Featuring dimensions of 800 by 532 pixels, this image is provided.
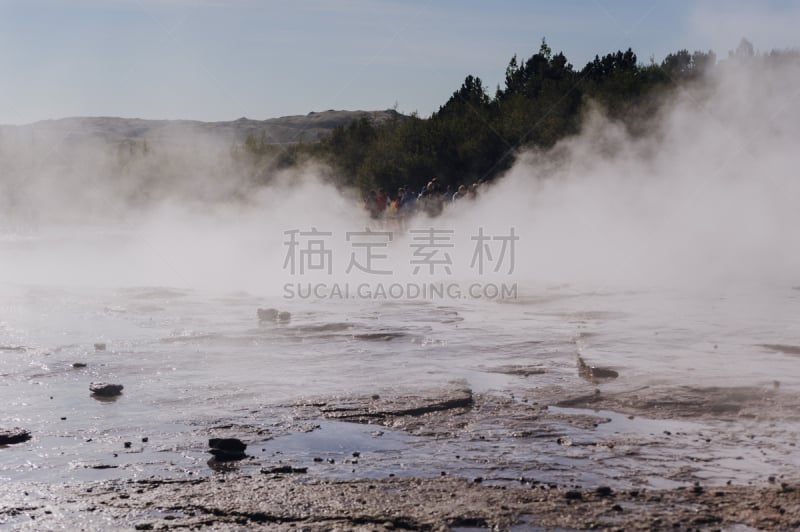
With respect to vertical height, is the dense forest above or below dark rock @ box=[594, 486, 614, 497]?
above

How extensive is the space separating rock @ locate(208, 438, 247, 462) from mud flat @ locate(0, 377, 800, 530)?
0.09 meters

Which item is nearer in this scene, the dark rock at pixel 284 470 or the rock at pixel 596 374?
the dark rock at pixel 284 470

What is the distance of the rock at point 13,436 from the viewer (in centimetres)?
686

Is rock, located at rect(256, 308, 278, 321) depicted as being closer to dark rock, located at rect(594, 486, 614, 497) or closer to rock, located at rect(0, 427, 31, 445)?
rock, located at rect(0, 427, 31, 445)

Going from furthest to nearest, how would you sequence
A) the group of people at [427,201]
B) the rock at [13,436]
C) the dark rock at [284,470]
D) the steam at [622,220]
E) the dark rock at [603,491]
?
the group of people at [427,201], the steam at [622,220], the rock at [13,436], the dark rock at [284,470], the dark rock at [603,491]

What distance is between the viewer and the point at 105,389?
8.49 metres

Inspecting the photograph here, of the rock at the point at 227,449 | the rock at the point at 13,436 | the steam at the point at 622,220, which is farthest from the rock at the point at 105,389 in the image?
the steam at the point at 622,220

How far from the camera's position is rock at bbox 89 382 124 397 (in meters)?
8.49

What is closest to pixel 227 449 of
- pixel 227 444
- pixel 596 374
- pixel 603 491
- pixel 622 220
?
pixel 227 444

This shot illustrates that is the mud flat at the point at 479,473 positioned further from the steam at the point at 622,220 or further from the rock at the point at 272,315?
the steam at the point at 622,220

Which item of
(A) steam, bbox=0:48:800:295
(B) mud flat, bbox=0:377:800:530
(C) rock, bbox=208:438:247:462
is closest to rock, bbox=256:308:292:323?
(A) steam, bbox=0:48:800:295

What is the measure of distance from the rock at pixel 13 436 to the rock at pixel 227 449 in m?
1.46

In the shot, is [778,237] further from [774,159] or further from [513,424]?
[513,424]

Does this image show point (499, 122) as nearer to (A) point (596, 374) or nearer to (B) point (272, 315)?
(B) point (272, 315)
